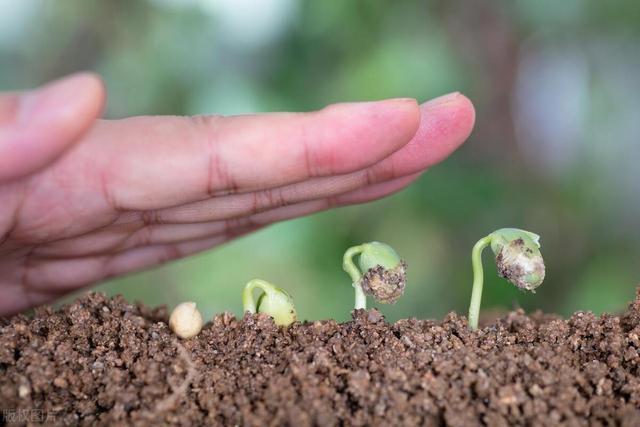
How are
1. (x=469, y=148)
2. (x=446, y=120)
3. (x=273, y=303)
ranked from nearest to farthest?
(x=273, y=303)
(x=446, y=120)
(x=469, y=148)

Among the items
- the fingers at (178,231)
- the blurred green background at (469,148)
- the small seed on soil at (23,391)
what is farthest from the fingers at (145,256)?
the blurred green background at (469,148)

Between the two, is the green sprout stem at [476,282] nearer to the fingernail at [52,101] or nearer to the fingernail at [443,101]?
the fingernail at [443,101]

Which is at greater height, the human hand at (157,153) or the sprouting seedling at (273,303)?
the human hand at (157,153)

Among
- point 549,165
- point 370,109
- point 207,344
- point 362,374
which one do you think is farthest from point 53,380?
point 549,165

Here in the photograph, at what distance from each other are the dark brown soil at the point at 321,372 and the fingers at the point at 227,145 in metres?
0.16

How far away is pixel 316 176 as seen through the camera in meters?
0.81

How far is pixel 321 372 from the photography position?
0.70m

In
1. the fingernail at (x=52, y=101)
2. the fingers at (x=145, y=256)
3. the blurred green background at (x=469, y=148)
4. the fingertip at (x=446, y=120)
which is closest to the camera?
the fingernail at (x=52, y=101)

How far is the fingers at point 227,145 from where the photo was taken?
2.40ft

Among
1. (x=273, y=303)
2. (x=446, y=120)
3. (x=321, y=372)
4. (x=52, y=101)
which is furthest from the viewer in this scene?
(x=446, y=120)

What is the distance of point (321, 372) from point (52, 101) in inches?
14.4

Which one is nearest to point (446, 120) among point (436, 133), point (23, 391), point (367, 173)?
point (436, 133)

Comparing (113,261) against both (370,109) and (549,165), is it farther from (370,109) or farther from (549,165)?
(549,165)

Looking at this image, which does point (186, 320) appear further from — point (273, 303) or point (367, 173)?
point (367, 173)
